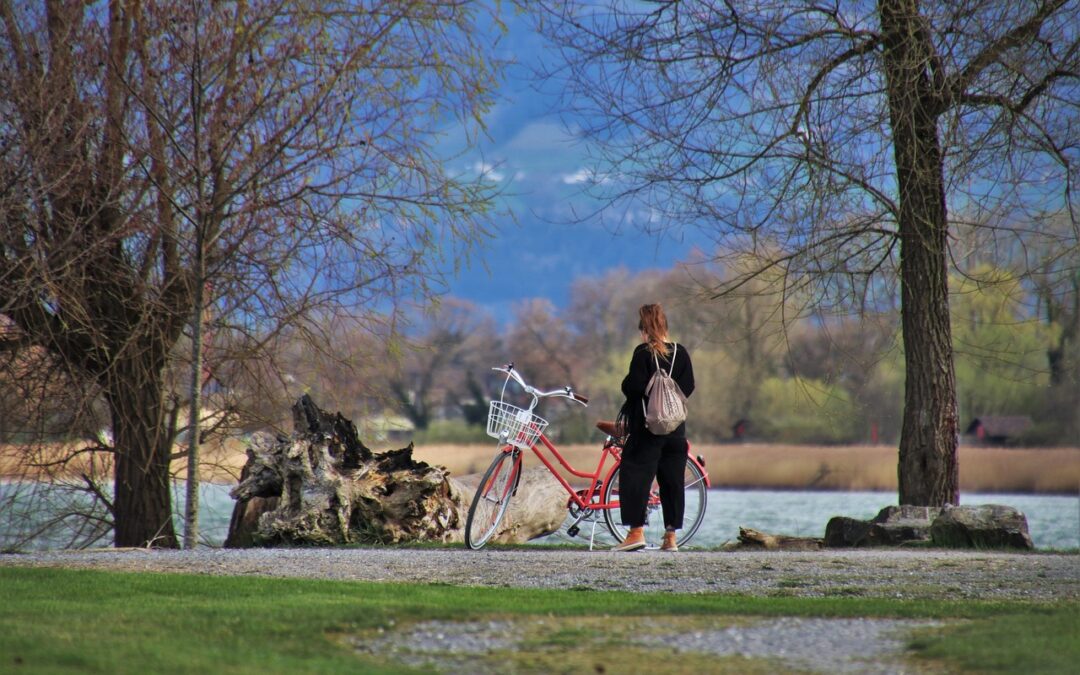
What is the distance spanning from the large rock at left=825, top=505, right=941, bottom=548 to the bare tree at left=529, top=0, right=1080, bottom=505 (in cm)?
109

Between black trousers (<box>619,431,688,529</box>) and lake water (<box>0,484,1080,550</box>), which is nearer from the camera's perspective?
black trousers (<box>619,431,688,529</box>)

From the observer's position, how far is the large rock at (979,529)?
1152 centimetres

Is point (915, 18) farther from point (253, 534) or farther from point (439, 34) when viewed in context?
point (253, 534)

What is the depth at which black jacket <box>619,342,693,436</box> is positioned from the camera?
33.8 ft

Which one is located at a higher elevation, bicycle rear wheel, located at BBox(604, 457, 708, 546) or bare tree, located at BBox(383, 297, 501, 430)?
bare tree, located at BBox(383, 297, 501, 430)

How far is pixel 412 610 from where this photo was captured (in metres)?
6.41

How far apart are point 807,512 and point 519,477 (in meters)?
33.7

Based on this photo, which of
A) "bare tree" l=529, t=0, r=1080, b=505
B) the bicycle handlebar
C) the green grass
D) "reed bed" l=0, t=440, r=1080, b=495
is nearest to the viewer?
the green grass

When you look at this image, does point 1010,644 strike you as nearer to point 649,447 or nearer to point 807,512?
point 649,447

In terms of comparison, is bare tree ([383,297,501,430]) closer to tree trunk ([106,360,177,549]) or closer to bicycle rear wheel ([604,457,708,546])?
tree trunk ([106,360,177,549])

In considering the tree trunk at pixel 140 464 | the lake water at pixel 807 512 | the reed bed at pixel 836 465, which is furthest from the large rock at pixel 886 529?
the reed bed at pixel 836 465

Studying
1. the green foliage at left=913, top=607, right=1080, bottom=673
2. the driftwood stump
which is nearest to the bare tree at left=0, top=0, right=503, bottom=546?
the driftwood stump

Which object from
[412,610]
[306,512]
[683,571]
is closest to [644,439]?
[683,571]

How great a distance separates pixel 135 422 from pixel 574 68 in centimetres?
638
